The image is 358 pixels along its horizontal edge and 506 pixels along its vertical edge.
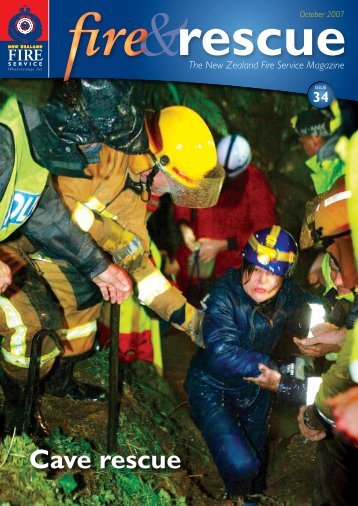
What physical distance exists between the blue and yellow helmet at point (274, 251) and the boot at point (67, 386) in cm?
120

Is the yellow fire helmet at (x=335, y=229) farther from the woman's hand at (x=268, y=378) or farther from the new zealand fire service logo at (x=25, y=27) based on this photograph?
the new zealand fire service logo at (x=25, y=27)

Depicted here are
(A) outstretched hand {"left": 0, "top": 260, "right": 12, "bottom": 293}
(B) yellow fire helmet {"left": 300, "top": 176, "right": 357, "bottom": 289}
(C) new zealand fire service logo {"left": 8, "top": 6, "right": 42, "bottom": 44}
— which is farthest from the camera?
(C) new zealand fire service logo {"left": 8, "top": 6, "right": 42, "bottom": 44}

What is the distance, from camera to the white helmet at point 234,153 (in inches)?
162

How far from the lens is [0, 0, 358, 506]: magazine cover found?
3.77m

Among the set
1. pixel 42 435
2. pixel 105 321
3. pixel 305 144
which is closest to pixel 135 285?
pixel 105 321

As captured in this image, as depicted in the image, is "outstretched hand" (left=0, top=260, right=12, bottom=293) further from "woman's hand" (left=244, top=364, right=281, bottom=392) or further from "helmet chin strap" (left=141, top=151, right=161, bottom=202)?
"woman's hand" (left=244, top=364, right=281, bottom=392)

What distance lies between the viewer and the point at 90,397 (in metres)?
4.32

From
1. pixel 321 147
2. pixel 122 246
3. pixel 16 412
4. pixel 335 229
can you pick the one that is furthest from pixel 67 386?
pixel 321 147

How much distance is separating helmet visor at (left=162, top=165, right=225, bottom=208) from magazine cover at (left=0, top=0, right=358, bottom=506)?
0.04 ft

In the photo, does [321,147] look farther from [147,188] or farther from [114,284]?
[114,284]

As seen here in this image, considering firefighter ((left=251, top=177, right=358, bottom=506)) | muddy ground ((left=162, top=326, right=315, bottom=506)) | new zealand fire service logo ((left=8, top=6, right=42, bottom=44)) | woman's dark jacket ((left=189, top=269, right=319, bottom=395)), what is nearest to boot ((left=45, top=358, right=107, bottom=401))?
muddy ground ((left=162, top=326, right=315, bottom=506))

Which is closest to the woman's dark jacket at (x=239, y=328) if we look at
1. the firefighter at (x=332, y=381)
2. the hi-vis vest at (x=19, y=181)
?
the firefighter at (x=332, y=381)

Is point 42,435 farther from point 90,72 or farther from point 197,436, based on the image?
point 90,72

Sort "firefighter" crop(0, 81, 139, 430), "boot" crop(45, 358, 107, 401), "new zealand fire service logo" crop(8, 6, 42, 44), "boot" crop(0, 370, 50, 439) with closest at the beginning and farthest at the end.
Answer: "firefighter" crop(0, 81, 139, 430) → "new zealand fire service logo" crop(8, 6, 42, 44) → "boot" crop(0, 370, 50, 439) → "boot" crop(45, 358, 107, 401)
